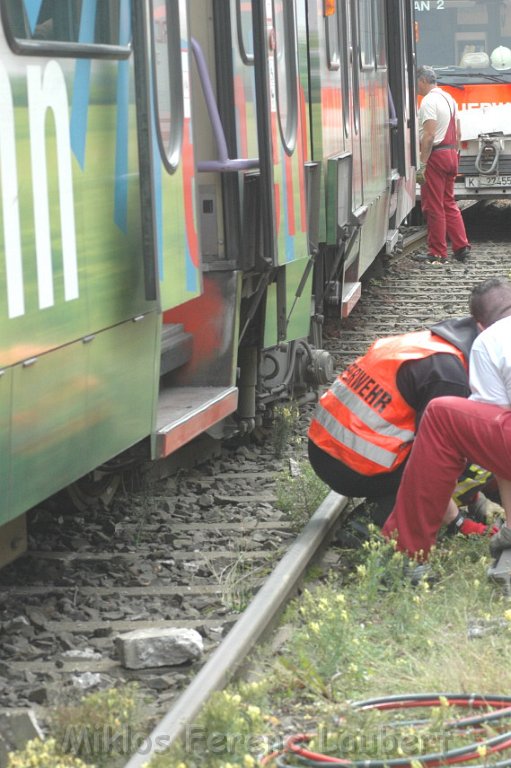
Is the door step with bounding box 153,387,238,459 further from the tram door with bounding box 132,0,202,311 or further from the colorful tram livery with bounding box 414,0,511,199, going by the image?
the colorful tram livery with bounding box 414,0,511,199

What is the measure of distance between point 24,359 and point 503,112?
1434cm

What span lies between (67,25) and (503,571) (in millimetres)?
2413

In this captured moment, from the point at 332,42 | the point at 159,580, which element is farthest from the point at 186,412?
the point at 332,42

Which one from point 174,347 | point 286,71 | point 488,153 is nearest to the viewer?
point 174,347

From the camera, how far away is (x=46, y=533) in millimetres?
6348

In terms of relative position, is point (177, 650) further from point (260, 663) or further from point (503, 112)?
point (503, 112)

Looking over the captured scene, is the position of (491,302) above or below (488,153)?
below

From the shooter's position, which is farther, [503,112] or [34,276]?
[503,112]

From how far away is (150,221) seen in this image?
4.94 meters

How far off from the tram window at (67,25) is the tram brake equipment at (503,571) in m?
2.25

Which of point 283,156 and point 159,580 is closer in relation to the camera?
point 159,580

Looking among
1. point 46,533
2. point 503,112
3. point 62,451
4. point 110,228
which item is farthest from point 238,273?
point 503,112

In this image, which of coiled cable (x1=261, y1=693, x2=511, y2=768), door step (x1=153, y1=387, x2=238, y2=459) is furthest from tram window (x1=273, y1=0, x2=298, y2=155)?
coiled cable (x1=261, y1=693, x2=511, y2=768)

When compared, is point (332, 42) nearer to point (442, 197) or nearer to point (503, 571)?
point (503, 571)
